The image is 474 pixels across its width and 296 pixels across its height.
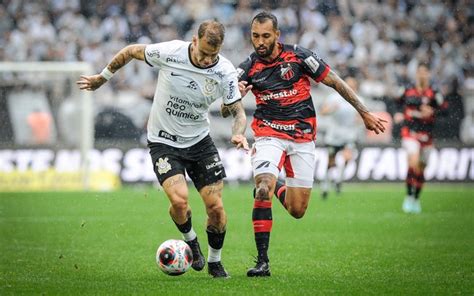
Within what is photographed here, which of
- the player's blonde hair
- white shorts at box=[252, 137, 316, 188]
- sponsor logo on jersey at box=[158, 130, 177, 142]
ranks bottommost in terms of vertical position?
white shorts at box=[252, 137, 316, 188]

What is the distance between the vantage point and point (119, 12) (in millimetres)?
27922

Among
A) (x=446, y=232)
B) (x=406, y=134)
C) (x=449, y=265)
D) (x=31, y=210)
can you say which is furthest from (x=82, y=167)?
(x=449, y=265)

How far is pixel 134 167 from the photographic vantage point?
2381 cm

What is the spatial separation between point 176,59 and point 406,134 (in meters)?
10.5

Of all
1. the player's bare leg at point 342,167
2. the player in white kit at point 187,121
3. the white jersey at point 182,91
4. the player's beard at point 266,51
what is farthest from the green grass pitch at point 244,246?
the player's beard at point 266,51

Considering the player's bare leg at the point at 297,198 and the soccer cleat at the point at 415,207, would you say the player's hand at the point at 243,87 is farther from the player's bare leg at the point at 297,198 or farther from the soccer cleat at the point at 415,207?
the soccer cleat at the point at 415,207

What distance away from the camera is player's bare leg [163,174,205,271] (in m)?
9.66

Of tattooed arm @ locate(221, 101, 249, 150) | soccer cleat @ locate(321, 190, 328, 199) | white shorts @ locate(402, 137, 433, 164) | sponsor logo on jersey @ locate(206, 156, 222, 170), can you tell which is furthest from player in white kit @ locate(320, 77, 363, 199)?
tattooed arm @ locate(221, 101, 249, 150)

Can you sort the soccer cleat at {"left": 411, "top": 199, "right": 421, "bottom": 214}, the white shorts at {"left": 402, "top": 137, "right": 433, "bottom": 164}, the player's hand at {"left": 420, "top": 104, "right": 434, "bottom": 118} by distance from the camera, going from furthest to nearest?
the white shorts at {"left": 402, "top": 137, "right": 433, "bottom": 164}
the player's hand at {"left": 420, "top": 104, "right": 434, "bottom": 118}
the soccer cleat at {"left": 411, "top": 199, "right": 421, "bottom": 214}

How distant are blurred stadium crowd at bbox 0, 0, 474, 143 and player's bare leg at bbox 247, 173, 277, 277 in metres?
15.5

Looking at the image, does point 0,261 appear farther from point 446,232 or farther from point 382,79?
point 382,79

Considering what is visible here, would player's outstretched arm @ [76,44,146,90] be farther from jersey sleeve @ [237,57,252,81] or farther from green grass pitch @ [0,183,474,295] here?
green grass pitch @ [0,183,474,295]

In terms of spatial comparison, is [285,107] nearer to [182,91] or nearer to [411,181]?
[182,91]

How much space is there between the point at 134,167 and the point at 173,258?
14.5 m
